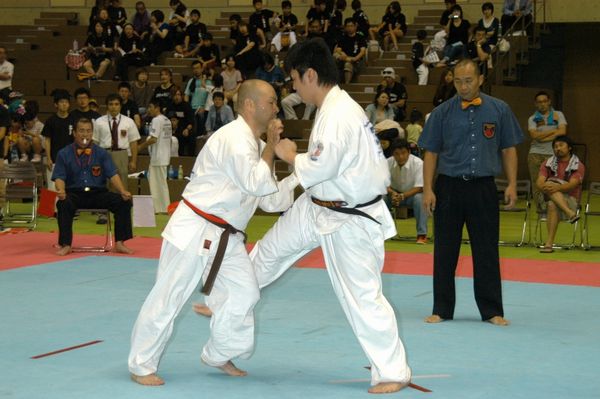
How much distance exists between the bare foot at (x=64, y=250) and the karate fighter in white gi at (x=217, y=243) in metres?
5.79

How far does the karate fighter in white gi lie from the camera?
5125 millimetres

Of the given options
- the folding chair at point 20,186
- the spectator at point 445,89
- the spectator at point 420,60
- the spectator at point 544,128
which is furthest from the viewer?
the spectator at point 420,60

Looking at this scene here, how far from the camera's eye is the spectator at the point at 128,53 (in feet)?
69.2

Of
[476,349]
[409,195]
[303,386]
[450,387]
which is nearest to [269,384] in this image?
[303,386]

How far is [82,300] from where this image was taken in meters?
7.94

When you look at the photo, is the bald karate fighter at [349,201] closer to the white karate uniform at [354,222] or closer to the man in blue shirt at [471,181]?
the white karate uniform at [354,222]

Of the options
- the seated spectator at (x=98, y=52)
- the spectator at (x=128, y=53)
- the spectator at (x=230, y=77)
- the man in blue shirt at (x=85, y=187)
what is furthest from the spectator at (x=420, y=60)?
the man in blue shirt at (x=85, y=187)

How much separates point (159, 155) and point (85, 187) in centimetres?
442

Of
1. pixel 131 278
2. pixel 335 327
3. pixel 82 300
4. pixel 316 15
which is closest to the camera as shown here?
pixel 335 327

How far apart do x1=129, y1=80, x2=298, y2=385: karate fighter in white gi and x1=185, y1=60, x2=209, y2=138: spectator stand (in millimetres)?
12867

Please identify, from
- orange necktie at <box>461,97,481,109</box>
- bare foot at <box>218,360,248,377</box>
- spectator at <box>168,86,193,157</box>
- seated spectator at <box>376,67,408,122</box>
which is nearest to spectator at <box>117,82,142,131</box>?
spectator at <box>168,86,193,157</box>

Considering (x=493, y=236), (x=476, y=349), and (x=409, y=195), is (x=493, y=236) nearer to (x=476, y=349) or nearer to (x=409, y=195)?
(x=476, y=349)

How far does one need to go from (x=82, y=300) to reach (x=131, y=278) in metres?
1.26

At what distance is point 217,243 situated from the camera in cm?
524
